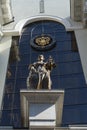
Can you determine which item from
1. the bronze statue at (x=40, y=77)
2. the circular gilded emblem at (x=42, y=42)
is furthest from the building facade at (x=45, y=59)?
the bronze statue at (x=40, y=77)

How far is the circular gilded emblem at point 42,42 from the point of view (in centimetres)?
2595

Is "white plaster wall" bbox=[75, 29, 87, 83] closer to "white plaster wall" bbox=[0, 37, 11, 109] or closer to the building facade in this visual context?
the building facade

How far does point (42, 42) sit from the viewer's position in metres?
26.3

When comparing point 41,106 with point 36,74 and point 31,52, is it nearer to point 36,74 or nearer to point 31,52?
point 36,74

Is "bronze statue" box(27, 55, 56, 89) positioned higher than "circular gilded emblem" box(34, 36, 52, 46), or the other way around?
"bronze statue" box(27, 55, 56, 89)

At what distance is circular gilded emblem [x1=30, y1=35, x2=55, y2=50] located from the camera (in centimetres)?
2595

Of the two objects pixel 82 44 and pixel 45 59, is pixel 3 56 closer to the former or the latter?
pixel 45 59

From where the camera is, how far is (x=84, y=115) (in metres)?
21.3

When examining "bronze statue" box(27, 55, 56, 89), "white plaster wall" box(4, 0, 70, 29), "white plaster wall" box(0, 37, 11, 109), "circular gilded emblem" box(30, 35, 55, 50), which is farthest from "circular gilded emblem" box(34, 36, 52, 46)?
"bronze statue" box(27, 55, 56, 89)

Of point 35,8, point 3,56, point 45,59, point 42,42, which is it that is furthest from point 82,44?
point 35,8

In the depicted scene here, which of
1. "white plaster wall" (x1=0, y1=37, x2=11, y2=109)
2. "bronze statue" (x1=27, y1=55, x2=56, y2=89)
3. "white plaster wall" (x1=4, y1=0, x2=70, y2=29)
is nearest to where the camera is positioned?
"bronze statue" (x1=27, y1=55, x2=56, y2=89)

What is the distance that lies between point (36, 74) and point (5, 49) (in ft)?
21.3

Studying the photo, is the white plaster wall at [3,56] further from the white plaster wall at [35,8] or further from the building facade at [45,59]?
the white plaster wall at [35,8]

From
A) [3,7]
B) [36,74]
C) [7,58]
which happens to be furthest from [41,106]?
[3,7]
